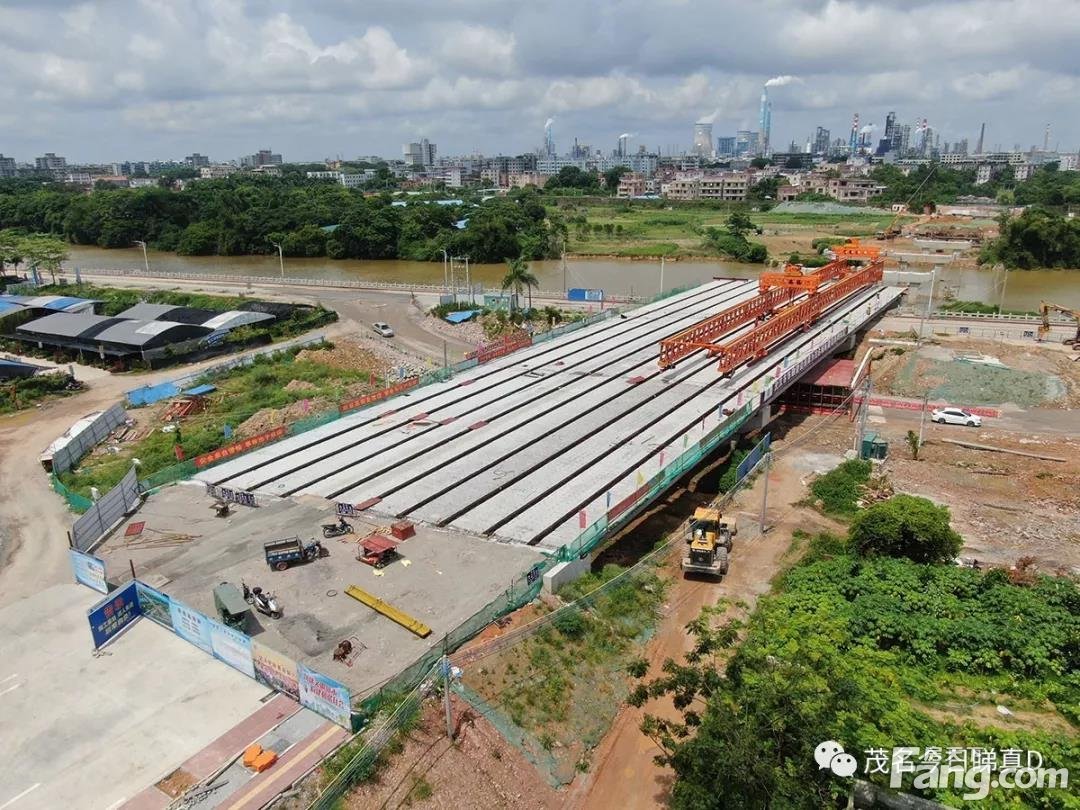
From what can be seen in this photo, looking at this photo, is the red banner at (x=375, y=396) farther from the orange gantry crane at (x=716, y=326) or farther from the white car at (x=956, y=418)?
the white car at (x=956, y=418)

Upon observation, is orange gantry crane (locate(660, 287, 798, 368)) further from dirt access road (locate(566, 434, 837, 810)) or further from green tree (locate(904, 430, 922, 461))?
green tree (locate(904, 430, 922, 461))

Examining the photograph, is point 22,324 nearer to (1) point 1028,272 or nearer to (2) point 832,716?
(2) point 832,716

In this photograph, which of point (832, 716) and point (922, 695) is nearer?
point (832, 716)

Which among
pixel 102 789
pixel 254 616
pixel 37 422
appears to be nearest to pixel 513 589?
pixel 254 616

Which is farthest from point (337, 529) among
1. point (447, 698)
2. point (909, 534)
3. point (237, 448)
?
point (909, 534)

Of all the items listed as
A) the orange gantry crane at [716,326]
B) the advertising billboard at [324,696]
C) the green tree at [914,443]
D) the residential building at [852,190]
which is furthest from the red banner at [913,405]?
the residential building at [852,190]

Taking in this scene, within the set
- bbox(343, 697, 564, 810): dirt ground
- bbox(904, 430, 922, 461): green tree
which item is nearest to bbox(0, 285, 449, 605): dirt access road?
bbox(343, 697, 564, 810): dirt ground

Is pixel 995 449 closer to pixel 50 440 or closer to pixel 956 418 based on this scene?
pixel 956 418
